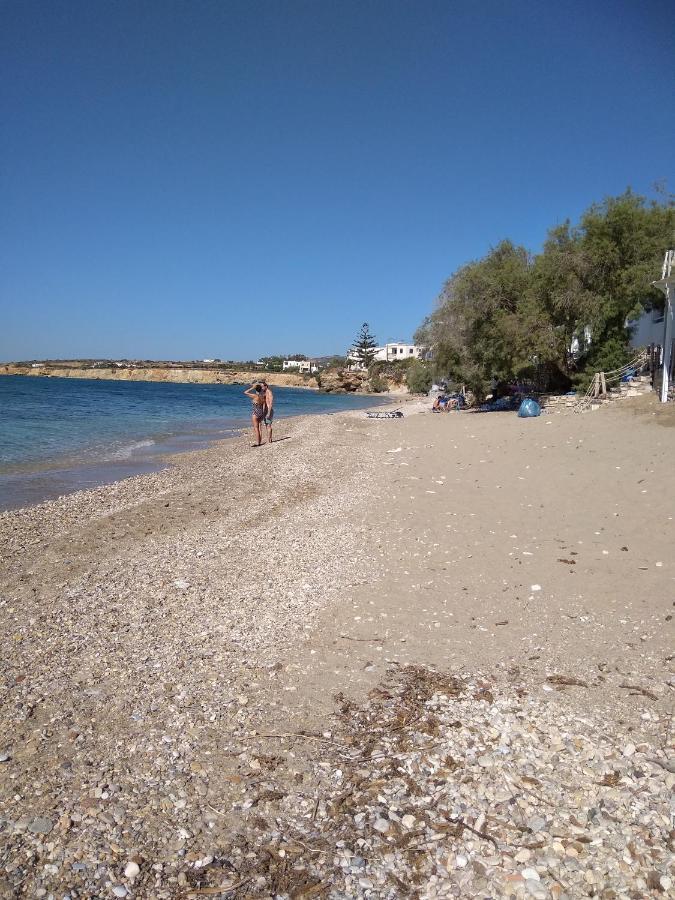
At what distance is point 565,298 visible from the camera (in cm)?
2412

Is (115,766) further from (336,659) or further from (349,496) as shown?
(349,496)

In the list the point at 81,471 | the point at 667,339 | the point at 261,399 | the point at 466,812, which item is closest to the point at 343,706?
the point at 466,812

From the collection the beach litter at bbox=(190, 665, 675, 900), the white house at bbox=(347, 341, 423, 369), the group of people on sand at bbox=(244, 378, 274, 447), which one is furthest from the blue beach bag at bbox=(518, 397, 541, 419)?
the white house at bbox=(347, 341, 423, 369)

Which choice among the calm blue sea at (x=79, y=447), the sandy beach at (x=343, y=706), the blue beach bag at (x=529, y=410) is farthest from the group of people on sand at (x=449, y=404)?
the sandy beach at (x=343, y=706)

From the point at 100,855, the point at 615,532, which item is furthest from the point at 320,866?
the point at 615,532

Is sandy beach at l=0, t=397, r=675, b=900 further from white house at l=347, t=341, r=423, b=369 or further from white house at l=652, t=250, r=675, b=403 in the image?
white house at l=347, t=341, r=423, b=369

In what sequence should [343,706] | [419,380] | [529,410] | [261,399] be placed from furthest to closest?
[419,380] → [529,410] → [261,399] → [343,706]

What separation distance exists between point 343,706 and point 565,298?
955 inches

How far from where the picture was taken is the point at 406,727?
360 cm

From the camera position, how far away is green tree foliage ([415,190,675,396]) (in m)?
23.4

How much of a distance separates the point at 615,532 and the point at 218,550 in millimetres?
5484

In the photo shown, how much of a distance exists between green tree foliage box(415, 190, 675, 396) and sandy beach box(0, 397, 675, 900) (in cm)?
1795

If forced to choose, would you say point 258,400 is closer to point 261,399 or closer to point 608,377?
point 261,399

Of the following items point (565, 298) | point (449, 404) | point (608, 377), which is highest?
point (565, 298)
